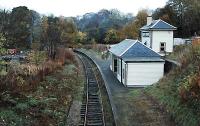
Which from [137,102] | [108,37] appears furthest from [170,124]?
[108,37]

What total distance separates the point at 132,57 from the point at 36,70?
8.79 m

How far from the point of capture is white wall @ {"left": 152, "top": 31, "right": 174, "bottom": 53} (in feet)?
147

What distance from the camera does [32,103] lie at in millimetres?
19547

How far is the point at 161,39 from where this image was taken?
147 ft

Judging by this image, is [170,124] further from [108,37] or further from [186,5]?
[108,37]

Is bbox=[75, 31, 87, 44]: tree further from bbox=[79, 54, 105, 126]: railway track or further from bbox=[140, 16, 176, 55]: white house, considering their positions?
bbox=[79, 54, 105, 126]: railway track

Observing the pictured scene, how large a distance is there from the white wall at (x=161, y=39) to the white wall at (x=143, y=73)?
42.0ft

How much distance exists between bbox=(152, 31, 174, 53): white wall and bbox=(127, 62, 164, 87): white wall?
12.8m

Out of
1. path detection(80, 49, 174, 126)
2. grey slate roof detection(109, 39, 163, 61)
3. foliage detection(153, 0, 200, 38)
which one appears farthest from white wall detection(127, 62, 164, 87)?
foliage detection(153, 0, 200, 38)

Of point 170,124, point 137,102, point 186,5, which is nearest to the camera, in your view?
point 170,124

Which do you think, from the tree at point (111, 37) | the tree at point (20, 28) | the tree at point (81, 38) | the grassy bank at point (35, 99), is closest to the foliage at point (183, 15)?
the tree at point (111, 37)

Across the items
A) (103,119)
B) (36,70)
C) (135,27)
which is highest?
(135,27)

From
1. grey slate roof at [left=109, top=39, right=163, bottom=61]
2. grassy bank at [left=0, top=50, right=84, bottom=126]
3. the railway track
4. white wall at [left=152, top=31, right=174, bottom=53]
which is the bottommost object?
the railway track

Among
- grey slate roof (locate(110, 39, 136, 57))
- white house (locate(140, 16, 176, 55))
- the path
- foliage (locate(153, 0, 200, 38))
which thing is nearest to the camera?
the path
